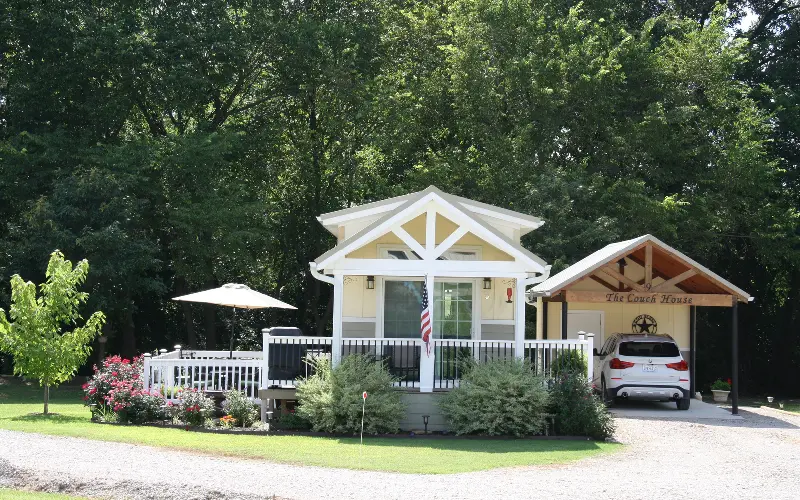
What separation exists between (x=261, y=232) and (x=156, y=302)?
6166mm

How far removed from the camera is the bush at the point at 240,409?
16.9m

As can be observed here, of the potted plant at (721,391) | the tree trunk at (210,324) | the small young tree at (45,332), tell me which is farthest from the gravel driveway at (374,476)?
the tree trunk at (210,324)

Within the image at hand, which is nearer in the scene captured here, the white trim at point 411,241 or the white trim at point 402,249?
the white trim at point 411,241

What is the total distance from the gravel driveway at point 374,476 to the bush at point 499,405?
1.83 m

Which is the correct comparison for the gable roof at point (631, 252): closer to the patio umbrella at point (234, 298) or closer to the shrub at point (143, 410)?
the patio umbrella at point (234, 298)

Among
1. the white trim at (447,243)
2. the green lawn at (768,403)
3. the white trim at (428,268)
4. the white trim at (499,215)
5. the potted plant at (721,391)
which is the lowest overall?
the green lawn at (768,403)

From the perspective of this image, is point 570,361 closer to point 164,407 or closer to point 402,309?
point 402,309

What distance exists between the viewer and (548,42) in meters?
31.7

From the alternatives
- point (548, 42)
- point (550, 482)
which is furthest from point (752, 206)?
point (550, 482)

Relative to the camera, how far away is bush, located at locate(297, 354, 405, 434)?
16109 mm

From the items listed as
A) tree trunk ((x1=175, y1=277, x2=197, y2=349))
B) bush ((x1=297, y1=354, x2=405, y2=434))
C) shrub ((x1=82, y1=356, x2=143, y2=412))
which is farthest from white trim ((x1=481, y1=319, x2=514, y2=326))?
tree trunk ((x1=175, y1=277, x2=197, y2=349))

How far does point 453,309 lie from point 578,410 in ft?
13.6

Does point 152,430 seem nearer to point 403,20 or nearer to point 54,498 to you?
point 54,498

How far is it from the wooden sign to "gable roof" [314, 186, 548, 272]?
12.0 ft
